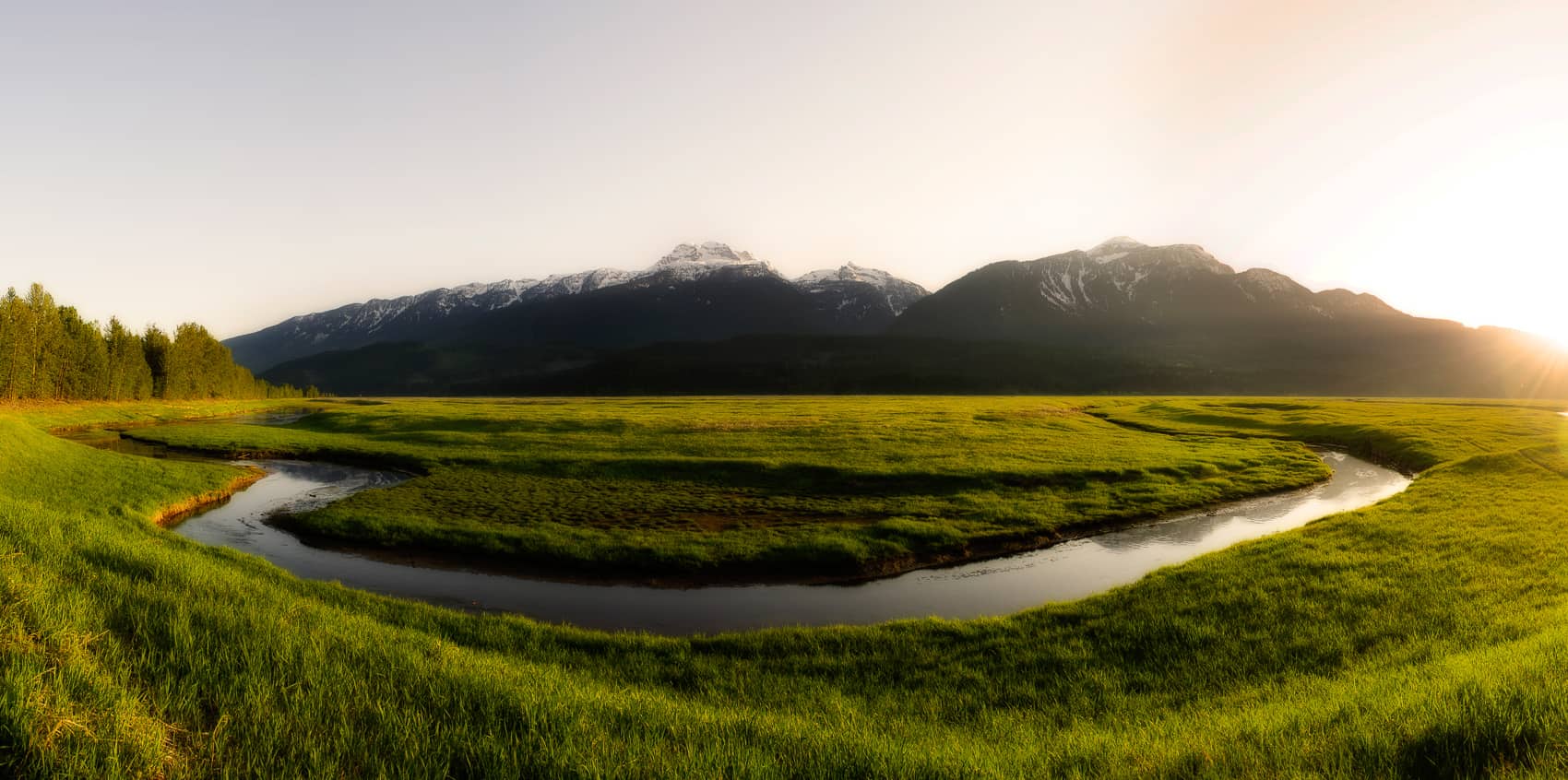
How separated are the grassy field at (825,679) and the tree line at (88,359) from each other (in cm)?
11424

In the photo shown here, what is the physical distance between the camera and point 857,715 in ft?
36.4

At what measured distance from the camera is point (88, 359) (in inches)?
4102

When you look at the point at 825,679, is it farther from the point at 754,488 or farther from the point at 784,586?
the point at 754,488

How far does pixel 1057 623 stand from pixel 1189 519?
21.0 meters

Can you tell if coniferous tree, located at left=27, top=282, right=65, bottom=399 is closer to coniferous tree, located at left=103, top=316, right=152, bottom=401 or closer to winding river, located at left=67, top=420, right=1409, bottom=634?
coniferous tree, located at left=103, top=316, right=152, bottom=401

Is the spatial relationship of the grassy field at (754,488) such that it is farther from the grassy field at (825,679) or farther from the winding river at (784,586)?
the grassy field at (825,679)

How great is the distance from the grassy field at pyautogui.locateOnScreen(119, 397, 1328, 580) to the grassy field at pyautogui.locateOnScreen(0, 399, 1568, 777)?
822 centimetres

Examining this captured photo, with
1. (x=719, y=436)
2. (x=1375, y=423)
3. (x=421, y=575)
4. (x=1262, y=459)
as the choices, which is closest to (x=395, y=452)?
(x=719, y=436)

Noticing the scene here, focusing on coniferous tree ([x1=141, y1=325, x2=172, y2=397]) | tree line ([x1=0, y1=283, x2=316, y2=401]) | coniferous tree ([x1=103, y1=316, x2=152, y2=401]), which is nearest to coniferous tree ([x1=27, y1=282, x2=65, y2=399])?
tree line ([x1=0, y1=283, x2=316, y2=401])

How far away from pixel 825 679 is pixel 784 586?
8.95m

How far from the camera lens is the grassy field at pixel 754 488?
2556 cm

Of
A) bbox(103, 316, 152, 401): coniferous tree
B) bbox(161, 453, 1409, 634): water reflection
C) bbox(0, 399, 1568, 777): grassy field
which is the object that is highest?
bbox(103, 316, 152, 401): coniferous tree

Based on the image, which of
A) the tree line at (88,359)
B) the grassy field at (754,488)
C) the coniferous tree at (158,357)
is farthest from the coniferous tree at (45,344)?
the grassy field at (754,488)

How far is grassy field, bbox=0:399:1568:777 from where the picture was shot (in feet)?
21.2
